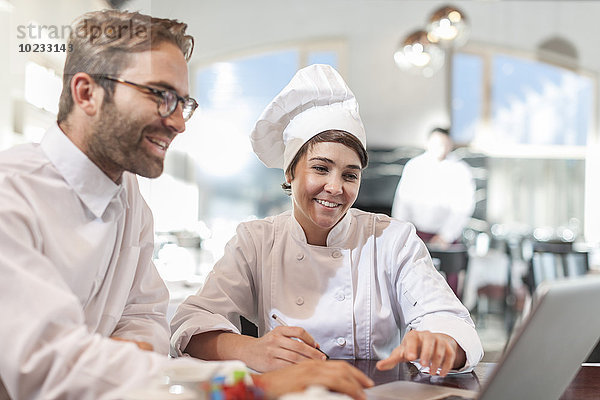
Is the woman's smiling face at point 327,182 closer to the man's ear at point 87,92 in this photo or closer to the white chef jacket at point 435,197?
the man's ear at point 87,92

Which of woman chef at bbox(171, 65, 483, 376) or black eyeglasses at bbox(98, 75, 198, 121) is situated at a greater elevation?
black eyeglasses at bbox(98, 75, 198, 121)

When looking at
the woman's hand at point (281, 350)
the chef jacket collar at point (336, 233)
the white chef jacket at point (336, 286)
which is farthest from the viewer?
the chef jacket collar at point (336, 233)

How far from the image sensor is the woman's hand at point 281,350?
1306 mm

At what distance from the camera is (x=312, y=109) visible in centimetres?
170

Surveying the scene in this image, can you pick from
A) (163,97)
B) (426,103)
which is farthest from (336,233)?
(426,103)

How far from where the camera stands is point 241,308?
1.67m

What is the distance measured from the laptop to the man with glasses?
0.20 metres

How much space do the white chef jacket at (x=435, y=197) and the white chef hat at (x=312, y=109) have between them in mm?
3996

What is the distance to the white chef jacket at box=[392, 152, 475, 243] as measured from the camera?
18.6ft

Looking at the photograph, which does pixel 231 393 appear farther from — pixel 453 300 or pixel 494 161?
pixel 494 161

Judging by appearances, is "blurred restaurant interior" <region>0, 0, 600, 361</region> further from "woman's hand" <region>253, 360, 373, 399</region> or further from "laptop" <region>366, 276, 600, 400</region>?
"woman's hand" <region>253, 360, 373, 399</region>

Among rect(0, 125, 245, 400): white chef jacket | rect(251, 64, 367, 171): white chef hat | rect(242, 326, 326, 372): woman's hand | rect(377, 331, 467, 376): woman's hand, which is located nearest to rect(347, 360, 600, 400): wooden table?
rect(377, 331, 467, 376): woman's hand

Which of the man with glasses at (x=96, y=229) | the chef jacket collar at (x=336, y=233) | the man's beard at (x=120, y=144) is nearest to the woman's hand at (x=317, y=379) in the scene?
the man with glasses at (x=96, y=229)

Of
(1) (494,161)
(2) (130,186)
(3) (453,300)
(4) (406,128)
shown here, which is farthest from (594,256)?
(2) (130,186)
